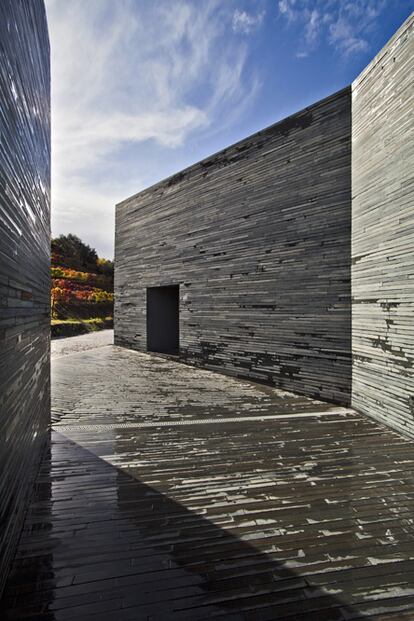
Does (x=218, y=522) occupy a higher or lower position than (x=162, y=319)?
lower

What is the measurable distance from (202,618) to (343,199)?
5643mm

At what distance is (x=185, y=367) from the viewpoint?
8.64 m

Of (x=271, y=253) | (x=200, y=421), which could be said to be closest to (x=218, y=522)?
(x=200, y=421)

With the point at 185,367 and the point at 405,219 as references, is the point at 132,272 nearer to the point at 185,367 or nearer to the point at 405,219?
the point at 185,367

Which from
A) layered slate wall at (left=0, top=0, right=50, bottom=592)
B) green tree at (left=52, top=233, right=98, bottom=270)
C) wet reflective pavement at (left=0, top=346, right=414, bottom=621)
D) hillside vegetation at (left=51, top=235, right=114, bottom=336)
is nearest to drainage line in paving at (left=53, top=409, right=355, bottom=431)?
wet reflective pavement at (left=0, top=346, right=414, bottom=621)

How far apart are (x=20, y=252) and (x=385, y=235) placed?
447 cm

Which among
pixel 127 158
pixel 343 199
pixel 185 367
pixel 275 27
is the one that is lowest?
pixel 185 367

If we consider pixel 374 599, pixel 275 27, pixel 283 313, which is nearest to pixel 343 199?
pixel 283 313

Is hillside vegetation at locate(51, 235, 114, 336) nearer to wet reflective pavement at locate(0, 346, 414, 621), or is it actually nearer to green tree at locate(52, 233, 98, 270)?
→ green tree at locate(52, 233, 98, 270)

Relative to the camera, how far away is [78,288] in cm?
2192

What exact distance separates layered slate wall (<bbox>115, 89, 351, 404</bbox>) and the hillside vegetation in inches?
428

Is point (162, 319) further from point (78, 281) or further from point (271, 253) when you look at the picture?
Result: point (78, 281)

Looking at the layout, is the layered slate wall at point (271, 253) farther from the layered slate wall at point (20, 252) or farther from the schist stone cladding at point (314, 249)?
the layered slate wall at point (20, 252)

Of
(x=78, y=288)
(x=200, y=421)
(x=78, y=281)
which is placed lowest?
(x=200, y=421)
